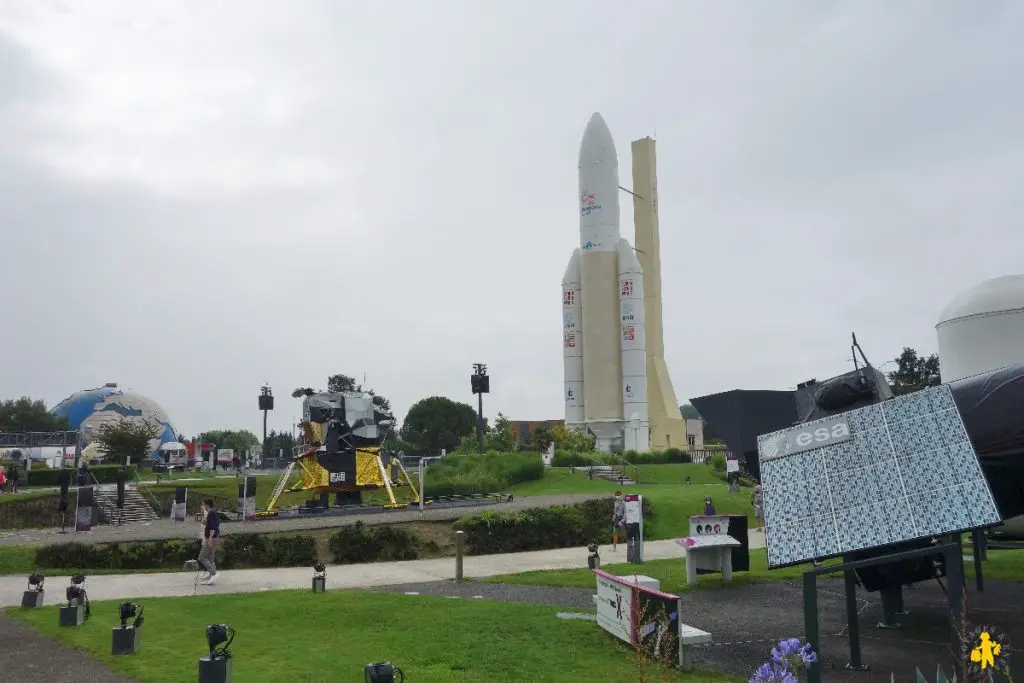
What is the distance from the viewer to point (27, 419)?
97.7 m

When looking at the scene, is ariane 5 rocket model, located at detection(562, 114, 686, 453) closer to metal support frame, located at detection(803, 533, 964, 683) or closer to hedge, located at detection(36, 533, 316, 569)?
hedge, located at detection(36, 533, 316, 569)

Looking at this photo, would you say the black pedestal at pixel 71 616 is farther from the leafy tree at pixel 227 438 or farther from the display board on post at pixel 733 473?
the leafy tree at pixel 227 438

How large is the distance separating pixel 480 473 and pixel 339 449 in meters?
13.4

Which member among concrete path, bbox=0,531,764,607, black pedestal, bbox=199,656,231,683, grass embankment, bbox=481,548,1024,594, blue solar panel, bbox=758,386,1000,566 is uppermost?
blue solar panel, bbox=758,386,1000,566

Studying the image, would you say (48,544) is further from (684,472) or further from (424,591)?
(684,472)

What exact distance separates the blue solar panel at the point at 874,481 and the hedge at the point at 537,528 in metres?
15.3

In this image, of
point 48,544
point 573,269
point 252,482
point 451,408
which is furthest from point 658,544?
point 451,408

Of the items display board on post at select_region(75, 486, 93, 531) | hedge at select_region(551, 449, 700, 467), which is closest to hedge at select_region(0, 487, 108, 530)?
display board on post at select_region(75, 486, 93, 531)

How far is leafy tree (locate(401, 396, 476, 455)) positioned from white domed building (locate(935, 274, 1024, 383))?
3191 inches

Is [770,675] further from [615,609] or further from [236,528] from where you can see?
[236,528]

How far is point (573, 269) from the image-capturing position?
6969 cm

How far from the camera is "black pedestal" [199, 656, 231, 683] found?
27.2ft

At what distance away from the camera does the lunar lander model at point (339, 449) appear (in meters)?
31.8

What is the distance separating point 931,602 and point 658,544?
40.0ft
